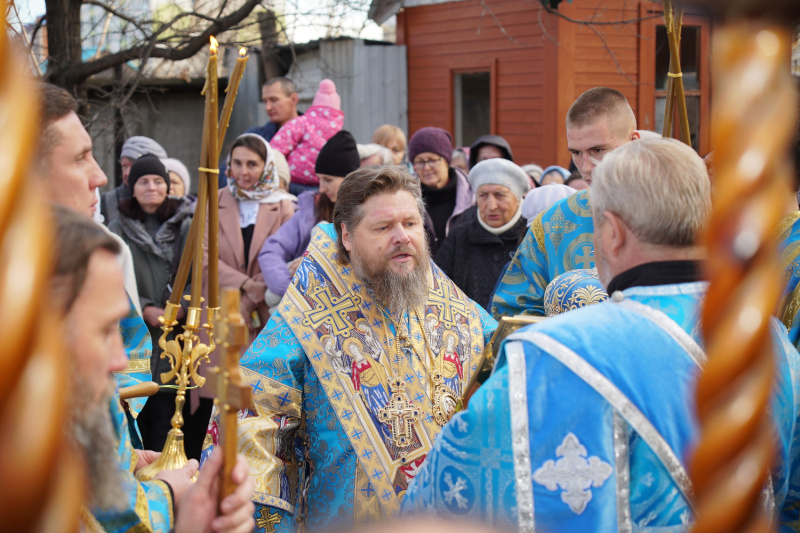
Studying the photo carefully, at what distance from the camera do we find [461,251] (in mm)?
5156

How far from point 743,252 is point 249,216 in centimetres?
493

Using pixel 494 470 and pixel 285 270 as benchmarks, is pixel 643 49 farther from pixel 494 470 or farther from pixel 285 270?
pixel 494 470

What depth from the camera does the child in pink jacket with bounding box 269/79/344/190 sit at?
22.2 ft

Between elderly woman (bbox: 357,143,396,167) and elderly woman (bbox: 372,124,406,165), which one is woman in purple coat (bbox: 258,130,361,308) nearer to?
elderly woman (bbox: 357,143,396,167)

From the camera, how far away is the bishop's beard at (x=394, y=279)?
109 inches

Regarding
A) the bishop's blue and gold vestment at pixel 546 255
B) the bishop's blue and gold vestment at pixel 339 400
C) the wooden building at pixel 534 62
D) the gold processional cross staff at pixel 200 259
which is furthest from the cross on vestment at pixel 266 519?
the wooden building at pixel 534 62

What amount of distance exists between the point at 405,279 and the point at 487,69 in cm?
980

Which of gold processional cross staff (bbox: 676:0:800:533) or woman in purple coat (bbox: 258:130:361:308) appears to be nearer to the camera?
gold processional cross staff (bbox: 676:0:800:533)

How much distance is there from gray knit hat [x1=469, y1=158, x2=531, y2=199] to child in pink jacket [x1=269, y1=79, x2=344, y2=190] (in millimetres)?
1811

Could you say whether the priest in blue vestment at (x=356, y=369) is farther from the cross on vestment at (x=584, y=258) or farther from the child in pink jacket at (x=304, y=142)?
the child in pink jacket at (x=304, y=142)

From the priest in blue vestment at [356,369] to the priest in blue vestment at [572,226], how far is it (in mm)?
512

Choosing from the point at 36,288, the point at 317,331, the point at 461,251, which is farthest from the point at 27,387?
the point at 461,251

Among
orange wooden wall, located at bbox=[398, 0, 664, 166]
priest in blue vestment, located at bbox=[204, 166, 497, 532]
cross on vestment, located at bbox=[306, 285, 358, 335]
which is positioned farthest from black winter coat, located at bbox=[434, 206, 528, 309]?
orange wooden wall, located at bbox=[398, 0, 664, 166]

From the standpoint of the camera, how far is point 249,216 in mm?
5273
